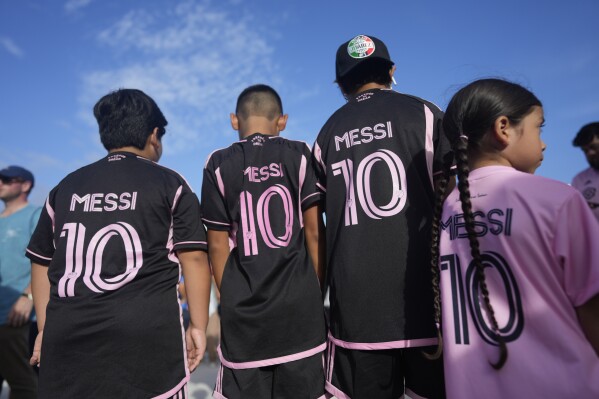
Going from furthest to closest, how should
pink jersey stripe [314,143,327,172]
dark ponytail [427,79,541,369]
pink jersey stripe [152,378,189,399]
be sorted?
pink jersey stripe [314,143,327,172] < pink jersey stripe [152,378,189,399] < dark ponytail [427,79,541,369]

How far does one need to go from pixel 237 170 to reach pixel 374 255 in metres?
1.06

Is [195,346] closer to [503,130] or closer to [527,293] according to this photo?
[527,293]

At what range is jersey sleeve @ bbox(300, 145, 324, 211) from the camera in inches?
96.7

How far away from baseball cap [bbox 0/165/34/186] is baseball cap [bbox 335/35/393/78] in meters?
4.01

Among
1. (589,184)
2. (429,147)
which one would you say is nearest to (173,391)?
(429,147)

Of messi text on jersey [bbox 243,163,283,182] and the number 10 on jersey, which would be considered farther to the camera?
messi text on jersey [bbox 243,163,283,182]

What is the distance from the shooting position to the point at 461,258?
5.42ft

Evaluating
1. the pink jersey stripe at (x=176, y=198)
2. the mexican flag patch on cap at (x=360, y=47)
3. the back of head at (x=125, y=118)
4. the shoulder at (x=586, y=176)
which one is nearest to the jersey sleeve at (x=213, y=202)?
the pink jersey stripe at (x=176, y=198)

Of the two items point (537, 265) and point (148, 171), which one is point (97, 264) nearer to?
point (148, 171)

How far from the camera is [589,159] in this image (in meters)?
4.90

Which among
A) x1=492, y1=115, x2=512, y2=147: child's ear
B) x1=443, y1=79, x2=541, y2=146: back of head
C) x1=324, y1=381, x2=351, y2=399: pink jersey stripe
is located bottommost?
x1=324, y1=381, x2=351, y2=399: pink jersey stripe

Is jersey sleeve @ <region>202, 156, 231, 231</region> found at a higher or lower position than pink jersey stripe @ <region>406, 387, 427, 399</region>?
higher

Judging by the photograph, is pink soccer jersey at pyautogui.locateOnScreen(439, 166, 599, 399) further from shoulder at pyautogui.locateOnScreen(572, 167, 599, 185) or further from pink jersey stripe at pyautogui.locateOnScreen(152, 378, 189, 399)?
shoulder at pyautogui.locateOnScreen(572, 167, 599, 185)

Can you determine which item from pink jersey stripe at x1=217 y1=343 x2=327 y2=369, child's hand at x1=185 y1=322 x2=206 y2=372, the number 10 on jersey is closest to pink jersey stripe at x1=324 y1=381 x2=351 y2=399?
pink jersey stripe at x1=217 y1=343 x2=327 y2=369
